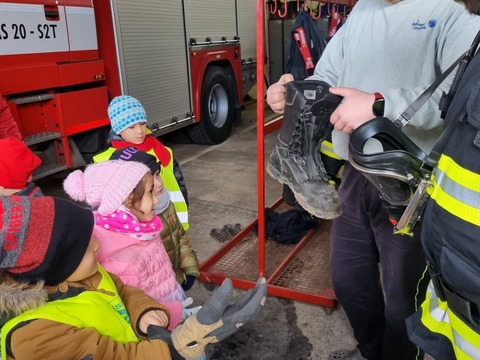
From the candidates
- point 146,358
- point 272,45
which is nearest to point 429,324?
point 146,358

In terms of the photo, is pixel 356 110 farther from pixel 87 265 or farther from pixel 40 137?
pixel 40 137

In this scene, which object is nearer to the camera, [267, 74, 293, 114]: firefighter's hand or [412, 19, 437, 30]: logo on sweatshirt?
[412, 19, 437, 30]: logo on sweatshirt

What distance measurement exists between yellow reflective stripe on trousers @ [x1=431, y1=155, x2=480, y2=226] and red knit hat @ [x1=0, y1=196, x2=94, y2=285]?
872 mm

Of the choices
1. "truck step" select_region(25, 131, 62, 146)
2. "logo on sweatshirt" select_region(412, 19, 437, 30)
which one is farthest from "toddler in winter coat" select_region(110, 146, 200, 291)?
"truck step" select_region(25, 131, 62, 146)

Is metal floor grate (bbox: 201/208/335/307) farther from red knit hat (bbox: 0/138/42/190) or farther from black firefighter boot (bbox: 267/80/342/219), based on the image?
red knit hat (bbox: 0/138/42/190)

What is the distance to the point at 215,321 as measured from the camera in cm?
119

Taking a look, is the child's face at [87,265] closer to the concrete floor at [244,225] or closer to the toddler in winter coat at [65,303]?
the toddler in winter coat at [65,303]

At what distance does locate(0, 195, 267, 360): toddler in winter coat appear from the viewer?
1082 millimetres

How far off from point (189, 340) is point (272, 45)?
7.73 m

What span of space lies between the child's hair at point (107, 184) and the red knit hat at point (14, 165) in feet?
2.18

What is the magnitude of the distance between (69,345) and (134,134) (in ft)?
5.98

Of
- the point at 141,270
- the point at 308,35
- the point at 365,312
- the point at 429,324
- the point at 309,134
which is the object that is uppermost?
the point at 308,35

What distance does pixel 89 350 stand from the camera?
3.71 feet

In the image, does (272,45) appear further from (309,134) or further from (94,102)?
(309,134)
